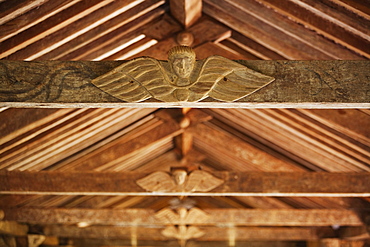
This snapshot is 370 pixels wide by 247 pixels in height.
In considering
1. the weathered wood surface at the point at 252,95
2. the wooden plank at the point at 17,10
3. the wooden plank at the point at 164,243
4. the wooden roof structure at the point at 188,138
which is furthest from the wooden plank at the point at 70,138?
the wooden plank at the point at 164,243

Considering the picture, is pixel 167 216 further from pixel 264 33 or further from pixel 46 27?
pixel 46 27

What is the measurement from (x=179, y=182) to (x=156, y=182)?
1.00 feet

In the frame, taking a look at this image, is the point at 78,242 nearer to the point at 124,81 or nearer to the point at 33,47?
the point at 33,47

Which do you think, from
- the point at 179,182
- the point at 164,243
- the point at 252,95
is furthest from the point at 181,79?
the point at 164,243

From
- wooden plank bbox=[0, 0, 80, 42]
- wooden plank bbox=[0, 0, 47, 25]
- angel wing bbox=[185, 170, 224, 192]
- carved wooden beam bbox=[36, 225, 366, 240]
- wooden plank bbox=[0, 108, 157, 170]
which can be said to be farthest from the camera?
carved wooden beam bbox=[36, 225, 366, 240]

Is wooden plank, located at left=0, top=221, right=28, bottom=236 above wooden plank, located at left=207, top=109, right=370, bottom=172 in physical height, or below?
below

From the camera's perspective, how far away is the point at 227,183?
21.4 ft

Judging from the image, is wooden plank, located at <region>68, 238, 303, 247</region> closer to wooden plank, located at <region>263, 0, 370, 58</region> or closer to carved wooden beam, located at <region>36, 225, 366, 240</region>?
carved wooden beam, located at <region>36, 225, 366, 240</region>

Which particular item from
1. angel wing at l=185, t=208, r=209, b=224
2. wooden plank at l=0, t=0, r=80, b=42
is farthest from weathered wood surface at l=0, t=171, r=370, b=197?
wooden plank at l=0, t=0, r=80, b=42

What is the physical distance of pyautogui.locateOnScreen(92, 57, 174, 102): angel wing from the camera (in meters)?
3.77

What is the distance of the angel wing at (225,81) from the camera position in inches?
148

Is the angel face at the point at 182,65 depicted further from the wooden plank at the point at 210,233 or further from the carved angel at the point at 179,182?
the wooden plank at the point at 210,233

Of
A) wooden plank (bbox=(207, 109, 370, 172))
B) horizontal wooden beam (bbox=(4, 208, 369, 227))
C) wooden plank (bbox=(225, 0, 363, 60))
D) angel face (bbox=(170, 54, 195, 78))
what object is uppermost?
wooden plank (bbox=(225, 0, 363, 60))

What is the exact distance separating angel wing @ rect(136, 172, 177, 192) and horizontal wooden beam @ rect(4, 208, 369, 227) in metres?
1.34
